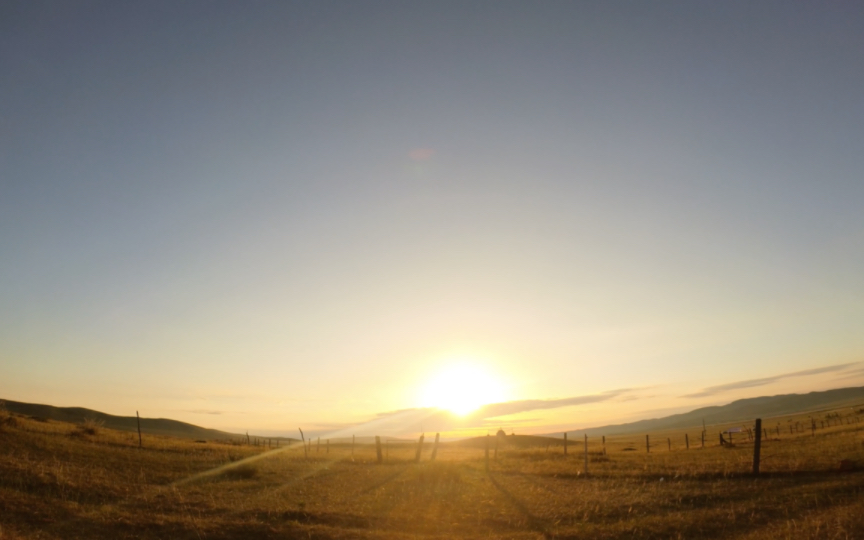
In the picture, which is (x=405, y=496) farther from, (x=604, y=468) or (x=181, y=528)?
(x=604, y=468)

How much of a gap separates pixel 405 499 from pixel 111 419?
512ft

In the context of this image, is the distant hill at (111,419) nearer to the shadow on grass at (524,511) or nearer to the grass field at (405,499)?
the grass field at (405,499)

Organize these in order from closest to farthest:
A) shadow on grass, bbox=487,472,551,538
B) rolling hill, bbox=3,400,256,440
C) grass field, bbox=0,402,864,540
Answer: grass field, bbox=0,402,864,540
shadow on grass, bbox=487,472,551,538
rolling hill, bbox=3,400,256,440

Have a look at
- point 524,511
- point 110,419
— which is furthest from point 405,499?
point 110,419

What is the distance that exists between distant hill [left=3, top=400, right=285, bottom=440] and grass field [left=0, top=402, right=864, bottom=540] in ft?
251

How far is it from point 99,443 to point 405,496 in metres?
22.9

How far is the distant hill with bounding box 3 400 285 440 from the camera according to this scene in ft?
389

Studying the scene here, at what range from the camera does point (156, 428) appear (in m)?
158

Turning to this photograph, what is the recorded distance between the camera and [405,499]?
21719 millimetres

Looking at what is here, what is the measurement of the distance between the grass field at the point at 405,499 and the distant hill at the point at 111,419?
76647 millimetres

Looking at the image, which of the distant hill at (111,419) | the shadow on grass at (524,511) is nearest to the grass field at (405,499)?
the shadow on grass at (524,511)

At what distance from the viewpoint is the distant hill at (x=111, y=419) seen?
11844cm

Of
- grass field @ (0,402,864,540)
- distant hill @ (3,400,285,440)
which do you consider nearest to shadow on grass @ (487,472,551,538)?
grass field @ (0,402,864,540)

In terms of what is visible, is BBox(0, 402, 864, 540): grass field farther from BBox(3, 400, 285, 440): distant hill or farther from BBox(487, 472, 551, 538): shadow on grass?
BBox(3, 400, 285, 440): distant hill
